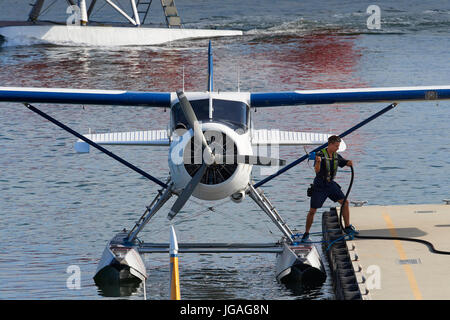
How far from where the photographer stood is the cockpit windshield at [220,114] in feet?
38.1

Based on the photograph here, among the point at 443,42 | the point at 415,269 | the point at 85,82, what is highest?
the point at 443,42

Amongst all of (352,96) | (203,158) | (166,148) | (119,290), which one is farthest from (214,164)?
(166,148)

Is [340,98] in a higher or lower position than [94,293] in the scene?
higher

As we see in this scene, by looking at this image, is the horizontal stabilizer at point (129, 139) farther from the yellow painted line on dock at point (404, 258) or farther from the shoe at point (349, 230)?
the yellow painted line on dock at point (404, 258)

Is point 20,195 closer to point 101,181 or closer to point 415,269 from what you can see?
point 101,181

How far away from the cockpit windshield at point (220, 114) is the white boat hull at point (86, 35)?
34.9m

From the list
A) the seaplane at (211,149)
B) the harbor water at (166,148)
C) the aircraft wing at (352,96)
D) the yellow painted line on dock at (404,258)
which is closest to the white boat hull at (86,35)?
the harbor water at (166,148)

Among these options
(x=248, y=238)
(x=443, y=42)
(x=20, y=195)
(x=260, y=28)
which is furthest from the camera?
(x=260, y=28)

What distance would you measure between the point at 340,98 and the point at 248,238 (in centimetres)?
327

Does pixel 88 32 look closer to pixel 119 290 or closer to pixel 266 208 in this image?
pixel 266 208

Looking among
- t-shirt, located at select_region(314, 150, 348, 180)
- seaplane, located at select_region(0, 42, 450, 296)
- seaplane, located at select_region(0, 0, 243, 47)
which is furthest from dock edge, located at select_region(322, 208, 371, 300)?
seaplane, located at select_region(0, 0, 243, 47)

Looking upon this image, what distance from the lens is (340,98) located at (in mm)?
12867

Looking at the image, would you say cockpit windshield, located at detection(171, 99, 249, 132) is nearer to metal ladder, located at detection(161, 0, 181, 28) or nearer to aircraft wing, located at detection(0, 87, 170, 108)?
aircraft wing, located at detection(0, 87, 170, 108)
